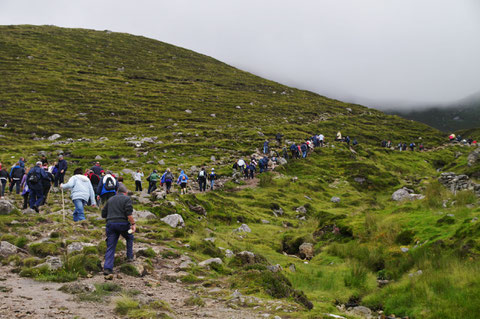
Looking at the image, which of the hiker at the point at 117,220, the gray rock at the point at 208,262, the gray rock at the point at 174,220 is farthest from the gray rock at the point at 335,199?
the hiker at the point at 117,220

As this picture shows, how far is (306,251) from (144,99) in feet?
241

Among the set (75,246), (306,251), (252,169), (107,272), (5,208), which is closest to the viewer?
(107,272)

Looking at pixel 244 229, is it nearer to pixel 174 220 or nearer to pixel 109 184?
pixel 174 220

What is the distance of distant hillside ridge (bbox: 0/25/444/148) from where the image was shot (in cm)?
6500

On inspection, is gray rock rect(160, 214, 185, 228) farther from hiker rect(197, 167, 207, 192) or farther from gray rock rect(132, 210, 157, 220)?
hiker rect(197, 167, 207, 192)

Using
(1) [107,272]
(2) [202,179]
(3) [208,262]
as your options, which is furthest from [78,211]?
(2) [202,179]

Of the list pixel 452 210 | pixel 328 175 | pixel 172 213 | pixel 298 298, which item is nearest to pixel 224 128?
pixel 328 175

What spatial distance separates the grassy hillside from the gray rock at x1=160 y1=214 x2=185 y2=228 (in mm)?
612

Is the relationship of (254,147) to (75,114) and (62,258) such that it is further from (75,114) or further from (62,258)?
(62,258)

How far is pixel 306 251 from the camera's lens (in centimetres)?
1806

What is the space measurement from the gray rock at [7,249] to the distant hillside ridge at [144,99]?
45.5 meters

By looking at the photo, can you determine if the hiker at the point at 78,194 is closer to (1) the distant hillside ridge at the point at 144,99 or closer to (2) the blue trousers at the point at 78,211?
(2) the blue trousers at the point at 78,211

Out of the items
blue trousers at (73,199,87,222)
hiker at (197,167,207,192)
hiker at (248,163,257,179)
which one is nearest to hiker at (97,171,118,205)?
blue trousers at (73,199,87,222)

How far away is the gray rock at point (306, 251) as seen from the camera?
1784cm
